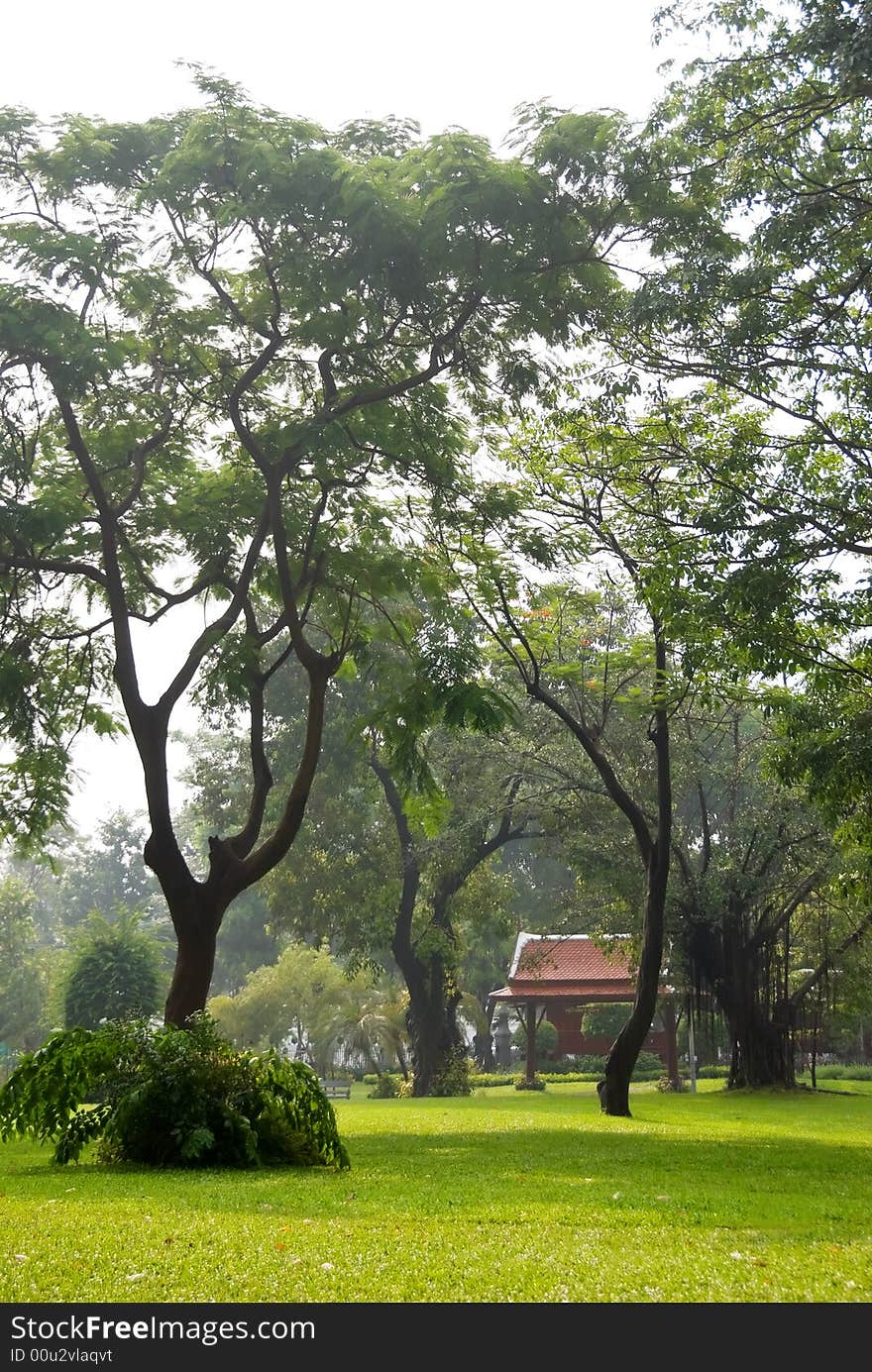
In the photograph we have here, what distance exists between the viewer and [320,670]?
55.7 ft

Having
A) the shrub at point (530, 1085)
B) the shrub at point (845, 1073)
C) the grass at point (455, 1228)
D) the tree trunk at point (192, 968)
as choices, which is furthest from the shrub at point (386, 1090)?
the grass at point (455, 1228)

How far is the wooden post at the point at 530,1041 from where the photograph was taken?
128 feet

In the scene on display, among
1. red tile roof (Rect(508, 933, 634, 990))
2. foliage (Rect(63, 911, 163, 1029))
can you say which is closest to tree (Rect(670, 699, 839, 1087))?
red tile roof (Rect(508, 933, 634, 990))

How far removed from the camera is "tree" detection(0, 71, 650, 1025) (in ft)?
46.0

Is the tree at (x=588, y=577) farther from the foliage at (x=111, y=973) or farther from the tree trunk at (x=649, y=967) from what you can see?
the foliage at (x=111, y=973)

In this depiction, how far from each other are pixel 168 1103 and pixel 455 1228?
12.9ft

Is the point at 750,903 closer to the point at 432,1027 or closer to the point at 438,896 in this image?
the point at 438,896

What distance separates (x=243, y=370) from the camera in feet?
57.0

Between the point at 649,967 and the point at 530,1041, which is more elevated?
the point at 649,967

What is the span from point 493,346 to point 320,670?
4.68 m

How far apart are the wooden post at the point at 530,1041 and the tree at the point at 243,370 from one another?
23.2 metres

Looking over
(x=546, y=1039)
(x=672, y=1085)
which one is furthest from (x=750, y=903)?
(x=546, y=1039)

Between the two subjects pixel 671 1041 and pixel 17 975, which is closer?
pixel 671 1041
